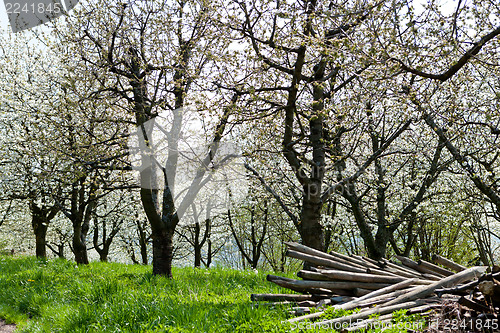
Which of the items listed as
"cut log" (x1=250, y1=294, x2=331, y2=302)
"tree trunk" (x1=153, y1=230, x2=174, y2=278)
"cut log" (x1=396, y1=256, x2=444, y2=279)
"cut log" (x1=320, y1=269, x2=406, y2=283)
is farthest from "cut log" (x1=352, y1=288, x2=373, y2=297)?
"tree trunk" (x1=153, y1=230, x2=174, y2=278)

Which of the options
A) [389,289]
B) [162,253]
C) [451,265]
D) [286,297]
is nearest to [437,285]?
[389,289]

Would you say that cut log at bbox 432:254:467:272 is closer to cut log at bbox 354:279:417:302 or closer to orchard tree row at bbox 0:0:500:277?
cut log at bbox 354:279:417:302

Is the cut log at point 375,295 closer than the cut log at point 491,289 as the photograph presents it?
No

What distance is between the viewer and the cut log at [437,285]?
414 cm

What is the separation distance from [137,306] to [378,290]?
10.3 ft

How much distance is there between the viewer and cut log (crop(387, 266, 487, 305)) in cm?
414

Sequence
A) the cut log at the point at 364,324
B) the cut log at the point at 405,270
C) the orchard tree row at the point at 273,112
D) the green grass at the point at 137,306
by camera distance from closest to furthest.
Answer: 1. the cut log at the point at 364,324
2. the green grass at the point at 137,306
3. the cut log at the point at 405,270
4. the orchard tree row at the point at 273,112

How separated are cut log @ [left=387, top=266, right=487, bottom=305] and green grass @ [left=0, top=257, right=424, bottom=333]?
4.59ft

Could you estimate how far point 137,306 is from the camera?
191 inches

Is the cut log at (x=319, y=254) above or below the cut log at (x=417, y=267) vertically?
above

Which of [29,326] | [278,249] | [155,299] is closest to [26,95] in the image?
[29,326]
